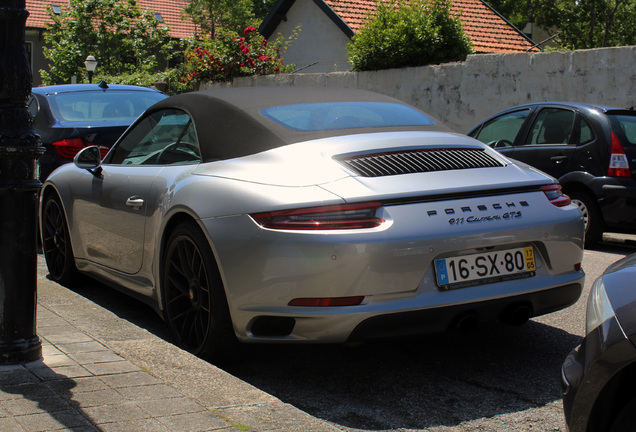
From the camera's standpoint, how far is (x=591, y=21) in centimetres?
3638

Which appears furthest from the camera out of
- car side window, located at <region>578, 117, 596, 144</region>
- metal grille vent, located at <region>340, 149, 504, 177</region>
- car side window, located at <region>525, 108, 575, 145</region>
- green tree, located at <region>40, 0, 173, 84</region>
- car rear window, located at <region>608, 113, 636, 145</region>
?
green tree, located at <region>40, 0, 173, 84</region>

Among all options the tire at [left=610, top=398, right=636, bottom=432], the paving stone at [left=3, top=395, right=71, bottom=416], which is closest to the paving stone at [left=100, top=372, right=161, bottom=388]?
the paving stone at [left=3, top=395, right=71, bottom=416]

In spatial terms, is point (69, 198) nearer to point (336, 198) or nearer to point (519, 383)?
point (336, 198)

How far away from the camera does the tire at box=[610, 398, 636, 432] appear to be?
2342 mm

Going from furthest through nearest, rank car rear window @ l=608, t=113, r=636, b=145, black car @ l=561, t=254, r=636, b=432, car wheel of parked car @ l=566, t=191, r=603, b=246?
car wheel of parked car @ l=566, t=191, r=603, b=246, car rear window @ l=608, t=113, r=636, b=145, black car @ l=561, t=254, r=636, b=432

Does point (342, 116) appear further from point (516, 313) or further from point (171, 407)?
point (171, 407)

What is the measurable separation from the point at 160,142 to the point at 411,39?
10.8 m

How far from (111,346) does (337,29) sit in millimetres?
23101

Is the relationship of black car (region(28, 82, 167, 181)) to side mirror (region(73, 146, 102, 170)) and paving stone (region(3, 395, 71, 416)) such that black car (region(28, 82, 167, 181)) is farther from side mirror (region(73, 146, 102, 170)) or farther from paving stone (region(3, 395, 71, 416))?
paving stone (region(3, 395, 71, 416))

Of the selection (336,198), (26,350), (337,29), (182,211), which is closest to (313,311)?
(336,198)

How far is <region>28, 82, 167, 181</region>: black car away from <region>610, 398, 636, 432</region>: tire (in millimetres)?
6215

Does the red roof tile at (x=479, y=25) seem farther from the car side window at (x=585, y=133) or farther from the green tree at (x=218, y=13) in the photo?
the car side window at (x=585, y=133)

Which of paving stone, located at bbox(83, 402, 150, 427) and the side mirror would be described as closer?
paving stone, located at bbox(83, 402, 150, 427)

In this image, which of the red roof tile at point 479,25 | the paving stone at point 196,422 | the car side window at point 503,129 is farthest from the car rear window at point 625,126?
the red roof tile at point 479,25
